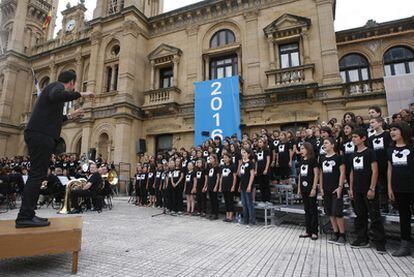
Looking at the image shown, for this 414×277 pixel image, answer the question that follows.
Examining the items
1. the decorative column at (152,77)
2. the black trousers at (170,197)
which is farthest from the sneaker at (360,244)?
the decorative column at (152,77)

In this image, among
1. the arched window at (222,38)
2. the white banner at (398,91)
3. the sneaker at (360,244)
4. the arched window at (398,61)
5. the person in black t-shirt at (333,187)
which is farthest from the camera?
the arched window at (222,38)

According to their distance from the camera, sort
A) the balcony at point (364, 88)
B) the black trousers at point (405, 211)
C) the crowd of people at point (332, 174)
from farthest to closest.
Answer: the balcony at point (364, 88) < the crowd of people at point (332, 174) < the black trousers at point (405, 211)

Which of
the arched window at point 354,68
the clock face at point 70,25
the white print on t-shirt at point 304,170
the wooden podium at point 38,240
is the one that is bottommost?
the wooden podium at point 38,240

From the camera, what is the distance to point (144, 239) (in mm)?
5195

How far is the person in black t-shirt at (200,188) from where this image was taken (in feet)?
28.2

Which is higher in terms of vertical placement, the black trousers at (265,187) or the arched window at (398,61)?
the arched window at (398,61)

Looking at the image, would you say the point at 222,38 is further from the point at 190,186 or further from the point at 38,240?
the point at 38,240

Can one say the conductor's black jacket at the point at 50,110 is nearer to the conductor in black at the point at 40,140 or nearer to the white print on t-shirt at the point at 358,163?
the conductor in black at the point at 40,140

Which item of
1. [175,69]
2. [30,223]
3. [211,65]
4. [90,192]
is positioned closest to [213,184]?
[90,192]

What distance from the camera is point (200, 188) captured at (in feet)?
28.9

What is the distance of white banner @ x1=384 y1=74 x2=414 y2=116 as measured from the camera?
12469mm

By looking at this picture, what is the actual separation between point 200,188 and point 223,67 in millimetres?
10938

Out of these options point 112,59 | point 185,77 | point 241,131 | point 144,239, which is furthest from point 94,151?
point 144,239

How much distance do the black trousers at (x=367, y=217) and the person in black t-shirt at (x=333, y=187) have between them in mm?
286
